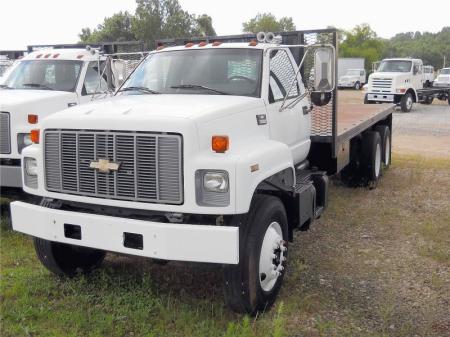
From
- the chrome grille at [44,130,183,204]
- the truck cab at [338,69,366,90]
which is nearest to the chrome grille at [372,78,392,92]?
the truck cab at [338,69,366,90]

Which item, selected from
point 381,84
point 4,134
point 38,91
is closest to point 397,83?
point 381,84

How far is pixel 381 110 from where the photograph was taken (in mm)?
10180

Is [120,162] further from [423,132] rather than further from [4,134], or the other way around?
[423,132]

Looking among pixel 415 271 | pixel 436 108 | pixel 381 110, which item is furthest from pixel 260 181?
pixel 436 108

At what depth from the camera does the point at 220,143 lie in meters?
3.85

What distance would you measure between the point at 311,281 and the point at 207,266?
1.32m

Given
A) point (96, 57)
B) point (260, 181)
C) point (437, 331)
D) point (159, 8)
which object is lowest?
point (437, 331)

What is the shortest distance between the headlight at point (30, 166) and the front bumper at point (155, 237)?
54 centimetres

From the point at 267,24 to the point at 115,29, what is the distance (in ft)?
71.7

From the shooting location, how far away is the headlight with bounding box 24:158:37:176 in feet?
14.9

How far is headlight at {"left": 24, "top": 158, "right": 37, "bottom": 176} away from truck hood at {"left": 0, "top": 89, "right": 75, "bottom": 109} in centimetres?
226

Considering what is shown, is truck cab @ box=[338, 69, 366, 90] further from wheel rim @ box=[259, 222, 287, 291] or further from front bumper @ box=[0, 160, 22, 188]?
wheel rim @ box=[259, 222, 287, 291]

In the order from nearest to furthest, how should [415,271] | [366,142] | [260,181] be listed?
[260,181] < [415,271] < [366,142]

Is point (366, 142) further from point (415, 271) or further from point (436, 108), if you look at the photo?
point (436, 108)
